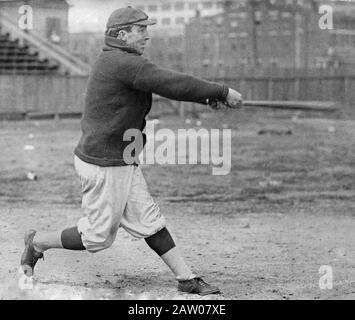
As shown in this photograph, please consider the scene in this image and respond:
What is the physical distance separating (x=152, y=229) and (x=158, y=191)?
5.03m

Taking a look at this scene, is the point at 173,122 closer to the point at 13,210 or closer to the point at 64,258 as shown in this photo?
the point at 13,210

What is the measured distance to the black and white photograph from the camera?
197 inches

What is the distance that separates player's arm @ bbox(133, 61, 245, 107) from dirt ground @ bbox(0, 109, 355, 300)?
1258 millimetres

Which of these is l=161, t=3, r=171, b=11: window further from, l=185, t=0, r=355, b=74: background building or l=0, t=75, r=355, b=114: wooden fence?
l=0, t=75, r=355, b=114: wooden fence

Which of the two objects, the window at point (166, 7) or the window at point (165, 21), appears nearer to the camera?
the window at point (166, 7)

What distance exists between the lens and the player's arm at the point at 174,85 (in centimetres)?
481

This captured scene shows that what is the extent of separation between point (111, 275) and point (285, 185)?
528cm

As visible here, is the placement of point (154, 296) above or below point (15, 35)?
below

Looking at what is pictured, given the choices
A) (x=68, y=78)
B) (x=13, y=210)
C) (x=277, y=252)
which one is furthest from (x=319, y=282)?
(x=68, y=78)

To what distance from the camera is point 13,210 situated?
866 centimetres

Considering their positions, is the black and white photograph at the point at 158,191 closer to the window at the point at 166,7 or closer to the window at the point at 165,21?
the window at the point at 166,7

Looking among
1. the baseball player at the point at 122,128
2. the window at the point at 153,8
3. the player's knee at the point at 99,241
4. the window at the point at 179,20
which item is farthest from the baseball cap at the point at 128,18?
the window at the point at 179,20

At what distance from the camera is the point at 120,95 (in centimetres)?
496

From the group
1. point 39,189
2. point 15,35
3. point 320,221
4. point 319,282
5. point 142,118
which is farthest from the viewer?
point 15,35
